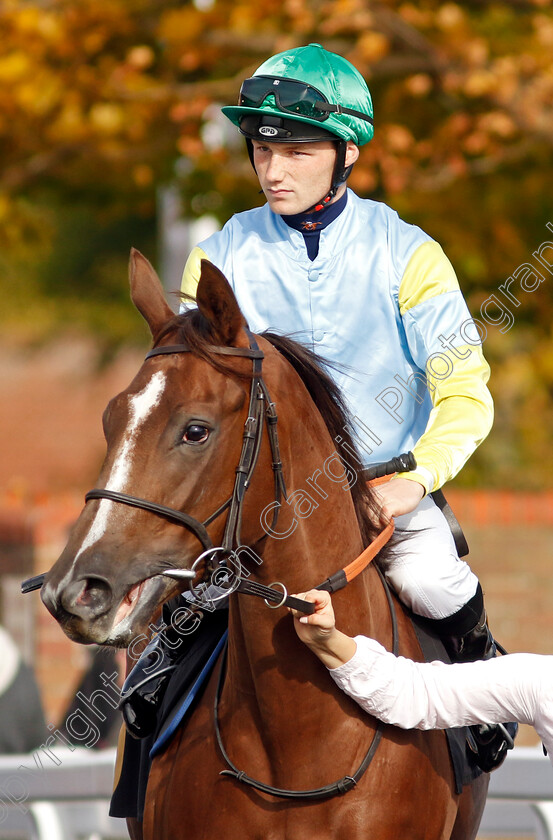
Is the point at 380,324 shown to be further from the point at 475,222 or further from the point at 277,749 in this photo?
the point at 475,222

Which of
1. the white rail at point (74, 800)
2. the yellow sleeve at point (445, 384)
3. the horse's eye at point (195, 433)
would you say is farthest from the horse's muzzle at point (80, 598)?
the white rail at point (74, 800)

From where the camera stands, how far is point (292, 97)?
2.91 metres

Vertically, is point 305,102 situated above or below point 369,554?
above

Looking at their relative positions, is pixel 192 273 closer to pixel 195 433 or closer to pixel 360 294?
pixel 360 294


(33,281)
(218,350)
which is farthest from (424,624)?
(33,281)

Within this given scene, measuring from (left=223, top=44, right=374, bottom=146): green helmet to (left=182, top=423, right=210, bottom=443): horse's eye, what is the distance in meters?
0.98

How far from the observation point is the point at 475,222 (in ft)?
24.6

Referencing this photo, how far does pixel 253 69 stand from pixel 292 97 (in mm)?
4360

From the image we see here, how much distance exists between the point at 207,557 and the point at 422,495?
68 cm

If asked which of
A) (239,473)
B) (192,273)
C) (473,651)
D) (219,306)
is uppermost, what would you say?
(192,273)

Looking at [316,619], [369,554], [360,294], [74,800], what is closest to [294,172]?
[360,294]

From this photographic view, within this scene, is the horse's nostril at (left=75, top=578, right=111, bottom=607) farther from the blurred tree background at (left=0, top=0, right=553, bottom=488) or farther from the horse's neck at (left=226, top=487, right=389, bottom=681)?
the blurred tree background at (left=0, top=0, right=553, bottom=488)

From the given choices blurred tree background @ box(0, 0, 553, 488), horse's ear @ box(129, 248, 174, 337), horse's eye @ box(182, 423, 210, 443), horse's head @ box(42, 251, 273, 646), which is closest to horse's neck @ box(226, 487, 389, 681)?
horse's head @ box(42, 251, 273, 646)

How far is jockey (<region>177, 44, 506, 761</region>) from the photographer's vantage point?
2.96 metres
